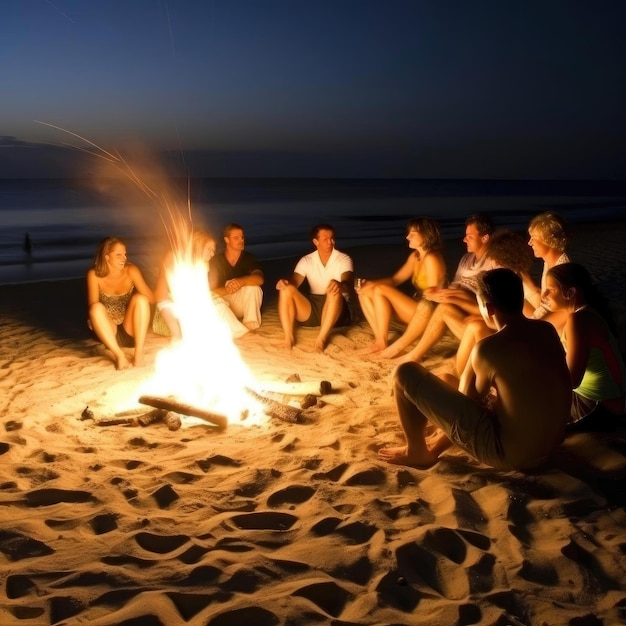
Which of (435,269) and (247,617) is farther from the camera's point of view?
(435,269)

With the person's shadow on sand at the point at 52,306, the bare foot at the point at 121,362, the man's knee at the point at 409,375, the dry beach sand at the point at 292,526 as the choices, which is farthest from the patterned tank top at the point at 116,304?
the man's knee at the point at 409,375

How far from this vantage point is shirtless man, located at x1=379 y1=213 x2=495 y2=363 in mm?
6016

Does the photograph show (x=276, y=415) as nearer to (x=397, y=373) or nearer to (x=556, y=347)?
(x=397, y=373)

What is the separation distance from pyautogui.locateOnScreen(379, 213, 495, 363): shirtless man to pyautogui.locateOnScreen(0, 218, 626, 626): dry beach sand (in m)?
1.16

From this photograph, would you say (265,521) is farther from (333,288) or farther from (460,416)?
(333,288)

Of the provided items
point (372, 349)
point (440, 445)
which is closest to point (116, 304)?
point (372, 349)

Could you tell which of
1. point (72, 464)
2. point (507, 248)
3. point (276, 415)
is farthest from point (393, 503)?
point (507, 248)

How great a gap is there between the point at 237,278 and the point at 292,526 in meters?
4.30

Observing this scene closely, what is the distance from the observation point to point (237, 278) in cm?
736

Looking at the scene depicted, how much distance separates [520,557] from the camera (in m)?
3.06

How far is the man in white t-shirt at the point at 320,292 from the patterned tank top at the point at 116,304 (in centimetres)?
158

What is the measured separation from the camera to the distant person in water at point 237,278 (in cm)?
724

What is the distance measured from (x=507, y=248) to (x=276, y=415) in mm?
2401

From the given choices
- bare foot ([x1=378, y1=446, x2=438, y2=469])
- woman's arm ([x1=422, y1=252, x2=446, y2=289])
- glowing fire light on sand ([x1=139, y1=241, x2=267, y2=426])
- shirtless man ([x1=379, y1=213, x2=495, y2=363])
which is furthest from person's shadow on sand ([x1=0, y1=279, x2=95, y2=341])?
bare foot ([x1=378, y1=446, x2=438, y2=469])
